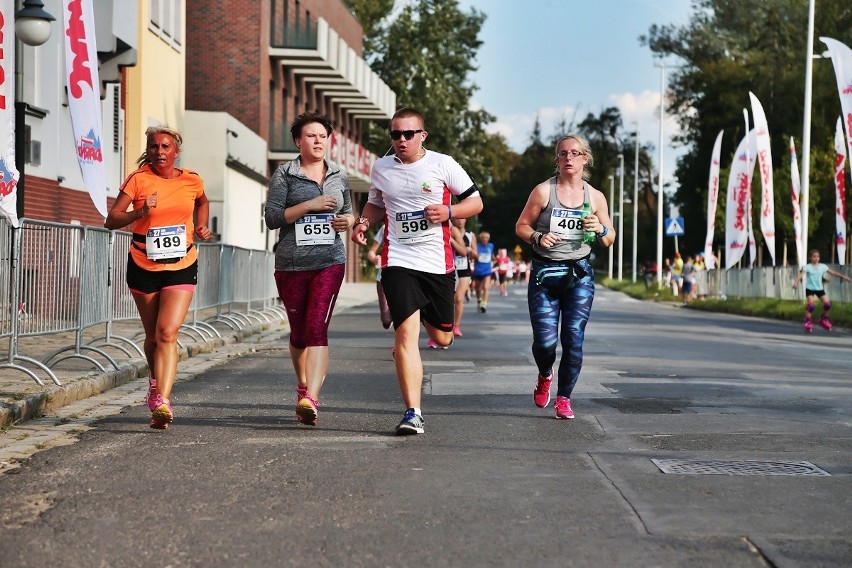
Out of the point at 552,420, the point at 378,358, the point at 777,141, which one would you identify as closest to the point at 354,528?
the point at 552,420

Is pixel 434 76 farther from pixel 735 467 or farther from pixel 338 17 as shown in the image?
pixel 735 467

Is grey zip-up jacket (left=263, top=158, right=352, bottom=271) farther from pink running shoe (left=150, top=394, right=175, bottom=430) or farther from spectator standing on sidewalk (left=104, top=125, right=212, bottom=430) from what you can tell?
pink running shoe (left=150, top=394, right=175, bottom=430)

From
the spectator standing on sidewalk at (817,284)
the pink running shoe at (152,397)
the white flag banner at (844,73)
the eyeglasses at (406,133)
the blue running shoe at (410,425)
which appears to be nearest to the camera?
the blue running shoe at (410,425)

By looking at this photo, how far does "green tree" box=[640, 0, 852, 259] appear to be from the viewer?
68875mm

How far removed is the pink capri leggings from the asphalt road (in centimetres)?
60

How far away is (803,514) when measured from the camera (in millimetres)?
6172

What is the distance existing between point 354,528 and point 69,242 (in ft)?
24.3

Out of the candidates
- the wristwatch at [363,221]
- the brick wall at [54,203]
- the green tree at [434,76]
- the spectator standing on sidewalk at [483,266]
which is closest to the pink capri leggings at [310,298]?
the wristwatch at [363,221]

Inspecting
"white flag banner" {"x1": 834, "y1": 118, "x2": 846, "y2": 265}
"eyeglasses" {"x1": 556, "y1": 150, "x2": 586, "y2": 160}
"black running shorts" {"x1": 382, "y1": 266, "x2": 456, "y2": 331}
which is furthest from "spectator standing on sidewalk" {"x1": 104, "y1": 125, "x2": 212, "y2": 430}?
"white flag banner" {"x1": 834, "y1": 118, "x2": 846, "y2": 265}

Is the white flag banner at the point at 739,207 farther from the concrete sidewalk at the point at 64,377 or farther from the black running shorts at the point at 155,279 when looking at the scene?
the black running shorts at the point at 155,279

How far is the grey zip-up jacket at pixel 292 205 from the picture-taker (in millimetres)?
9375

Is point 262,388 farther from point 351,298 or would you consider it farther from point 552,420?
point 351,298

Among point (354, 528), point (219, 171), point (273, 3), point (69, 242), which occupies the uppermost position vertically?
point (273, 3)

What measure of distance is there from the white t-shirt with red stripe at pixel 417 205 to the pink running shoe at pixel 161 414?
1.56 metres
